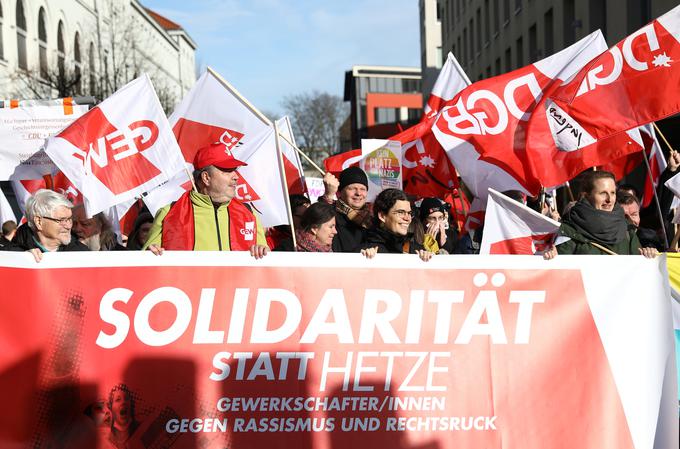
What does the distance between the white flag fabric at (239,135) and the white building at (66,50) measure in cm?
2167

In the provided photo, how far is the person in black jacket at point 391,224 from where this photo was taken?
511 cm

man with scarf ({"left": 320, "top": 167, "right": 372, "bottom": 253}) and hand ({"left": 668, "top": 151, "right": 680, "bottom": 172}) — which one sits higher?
hand ({"left": 668, "top": 151, "right": 680, "bottom": 172})

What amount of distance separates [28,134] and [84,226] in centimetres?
224

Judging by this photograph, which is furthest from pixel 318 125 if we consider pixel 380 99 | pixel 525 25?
pixel 525 25

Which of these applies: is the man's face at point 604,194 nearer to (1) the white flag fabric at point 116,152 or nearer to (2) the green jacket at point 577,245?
(2) the green jacket at point 577,245

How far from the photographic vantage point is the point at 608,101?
5559mm

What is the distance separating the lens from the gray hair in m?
4.41

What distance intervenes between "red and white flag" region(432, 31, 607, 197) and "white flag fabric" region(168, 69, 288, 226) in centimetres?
135

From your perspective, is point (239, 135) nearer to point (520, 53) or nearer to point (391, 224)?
point (391, 224)

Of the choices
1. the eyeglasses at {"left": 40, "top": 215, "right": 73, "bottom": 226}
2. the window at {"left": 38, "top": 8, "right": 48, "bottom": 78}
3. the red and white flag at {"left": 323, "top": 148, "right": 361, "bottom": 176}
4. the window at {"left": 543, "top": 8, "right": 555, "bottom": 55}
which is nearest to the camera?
the eyeglasses at {"left": 40, "top": 215, "right": 73, "bottom": 226}

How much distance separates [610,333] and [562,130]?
1.97m

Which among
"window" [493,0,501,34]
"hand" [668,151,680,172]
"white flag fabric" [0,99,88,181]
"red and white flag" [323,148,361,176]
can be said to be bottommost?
"hand" [668,151,680,172]

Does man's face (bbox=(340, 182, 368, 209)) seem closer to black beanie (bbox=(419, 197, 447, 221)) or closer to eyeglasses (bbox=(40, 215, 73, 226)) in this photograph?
black beanie (bbox=(419, 197, 447, 221))

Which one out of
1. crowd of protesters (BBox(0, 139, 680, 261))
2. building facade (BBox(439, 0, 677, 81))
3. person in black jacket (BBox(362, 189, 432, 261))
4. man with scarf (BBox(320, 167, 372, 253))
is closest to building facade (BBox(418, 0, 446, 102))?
building facade (BBox(439, 0, 677, 81))
